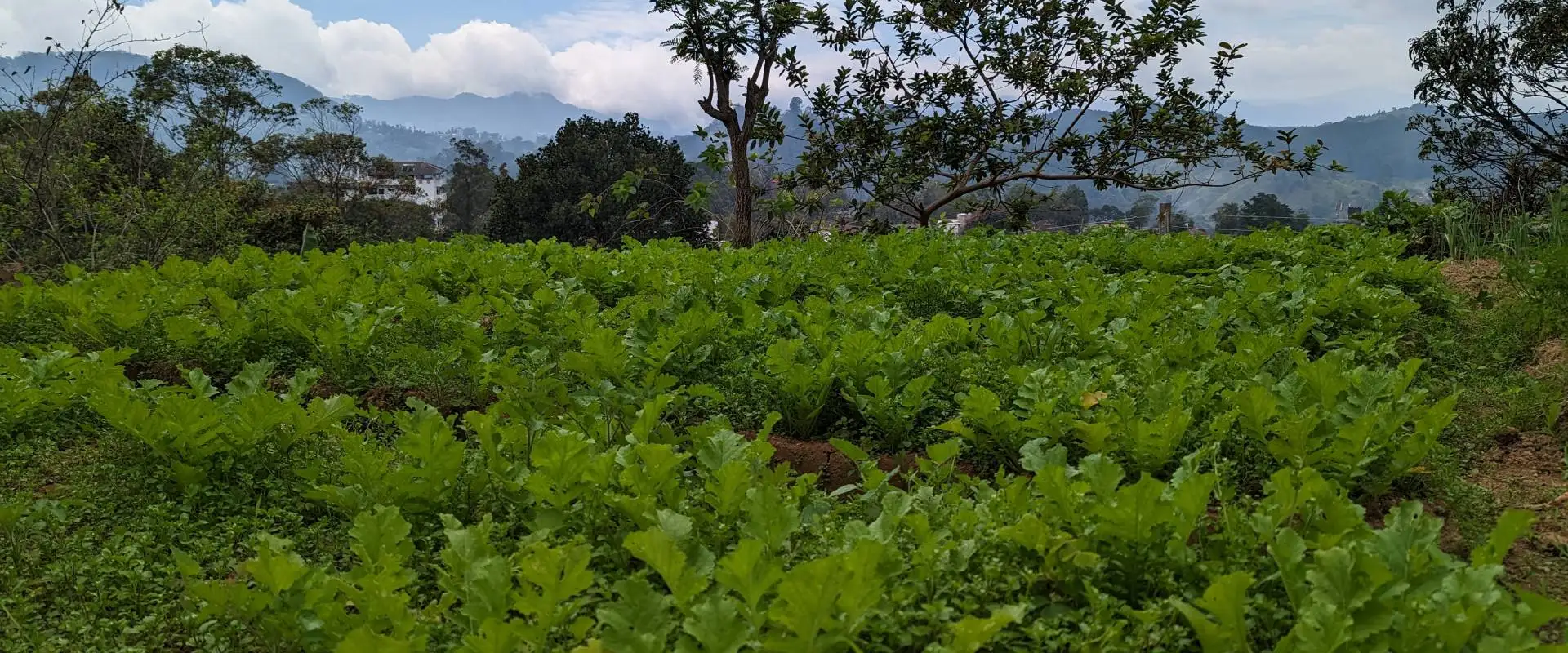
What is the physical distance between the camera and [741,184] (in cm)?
1294

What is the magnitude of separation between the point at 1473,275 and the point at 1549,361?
12.1 ft

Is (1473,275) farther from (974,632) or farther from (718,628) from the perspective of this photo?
(718,628)

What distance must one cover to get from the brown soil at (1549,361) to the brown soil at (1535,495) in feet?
3.31

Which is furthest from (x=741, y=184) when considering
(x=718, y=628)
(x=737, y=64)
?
(x=718, y=628)

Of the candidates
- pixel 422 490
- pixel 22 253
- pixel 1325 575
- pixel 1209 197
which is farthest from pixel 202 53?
pixel 1209 197

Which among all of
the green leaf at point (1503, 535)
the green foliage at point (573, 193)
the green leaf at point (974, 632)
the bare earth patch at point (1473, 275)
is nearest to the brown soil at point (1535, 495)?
the green leaf at point (1503, 535)

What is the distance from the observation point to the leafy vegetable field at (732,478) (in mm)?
1967

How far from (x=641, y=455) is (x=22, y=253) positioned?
13581 mm

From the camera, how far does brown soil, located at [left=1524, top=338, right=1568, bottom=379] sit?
15.0ft

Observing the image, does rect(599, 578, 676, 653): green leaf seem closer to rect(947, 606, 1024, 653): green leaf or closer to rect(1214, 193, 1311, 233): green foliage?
rect(947, 606, 1024, 653): green leaf

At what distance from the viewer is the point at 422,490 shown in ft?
9.29

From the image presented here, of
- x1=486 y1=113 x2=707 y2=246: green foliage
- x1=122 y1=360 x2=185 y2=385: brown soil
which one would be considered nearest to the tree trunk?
x1=122 y1=360 x2=185 y2=385: brown soil

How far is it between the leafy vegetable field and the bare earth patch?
6.32ft

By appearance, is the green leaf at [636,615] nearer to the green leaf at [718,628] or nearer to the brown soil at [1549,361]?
the green leaf at [718,628]
